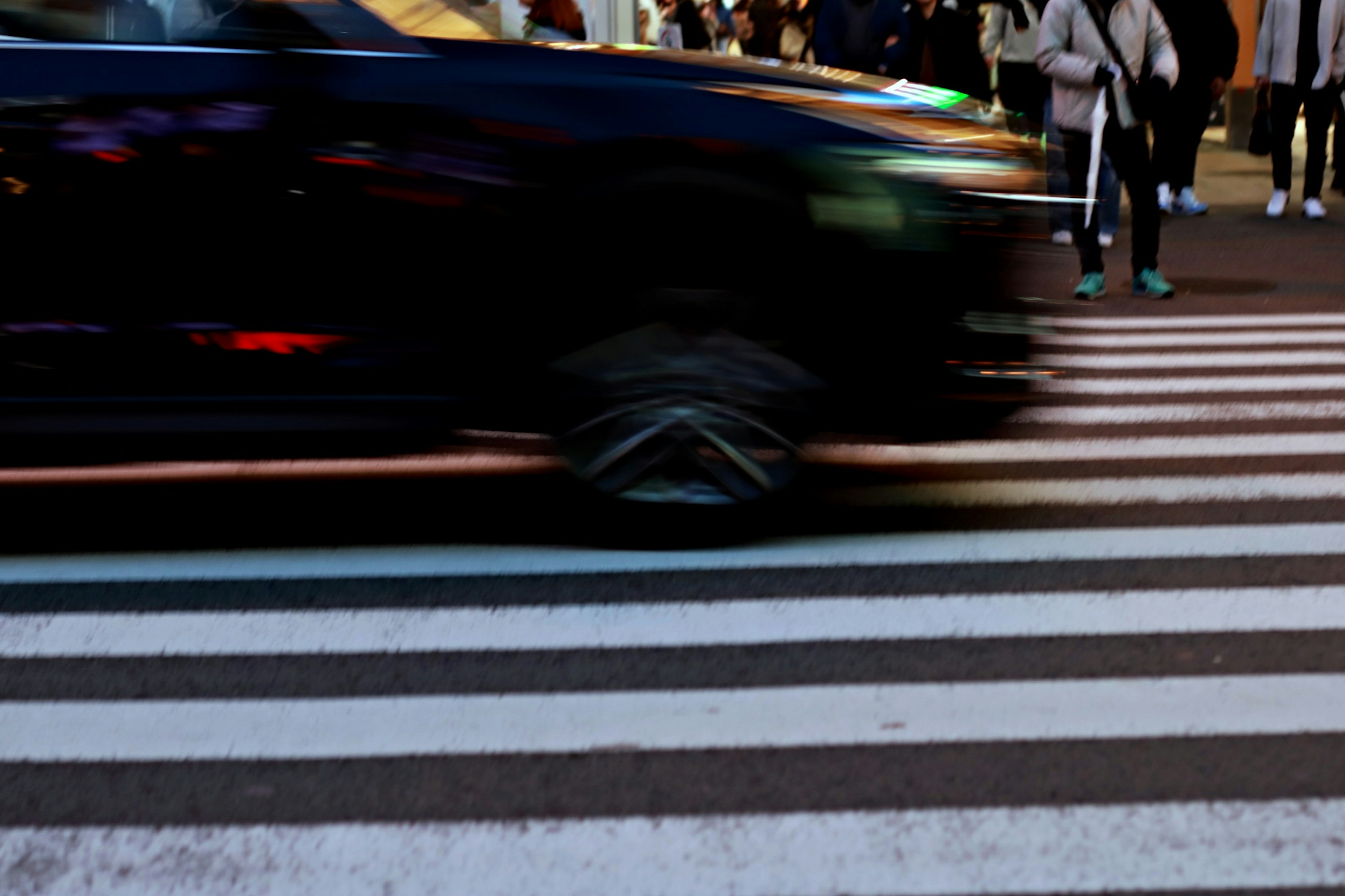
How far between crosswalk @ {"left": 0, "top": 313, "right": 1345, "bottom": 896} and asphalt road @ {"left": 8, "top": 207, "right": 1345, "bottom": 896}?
0.5 inches

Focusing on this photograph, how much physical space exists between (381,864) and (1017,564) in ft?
8.05

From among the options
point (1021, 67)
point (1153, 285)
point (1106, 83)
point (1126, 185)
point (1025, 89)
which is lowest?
point (1153, 285)

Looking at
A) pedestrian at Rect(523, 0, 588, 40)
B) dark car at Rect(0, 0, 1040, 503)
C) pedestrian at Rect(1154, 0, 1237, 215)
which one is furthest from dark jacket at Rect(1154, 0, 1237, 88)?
dark car at Rect(0, 0, 1040, 503)

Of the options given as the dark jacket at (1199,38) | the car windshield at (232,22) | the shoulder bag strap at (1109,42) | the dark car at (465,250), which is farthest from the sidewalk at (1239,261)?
the car windshield at (232,22)

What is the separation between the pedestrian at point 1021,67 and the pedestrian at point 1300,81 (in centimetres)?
196

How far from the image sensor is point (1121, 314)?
33.2 ft

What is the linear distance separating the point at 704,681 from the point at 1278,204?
1203 centimetres

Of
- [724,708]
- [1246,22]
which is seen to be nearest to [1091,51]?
[724,708]

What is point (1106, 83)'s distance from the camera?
9812 millimetres

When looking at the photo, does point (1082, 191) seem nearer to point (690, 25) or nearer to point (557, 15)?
point (557, 15)

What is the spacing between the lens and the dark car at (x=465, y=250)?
501 centimetres

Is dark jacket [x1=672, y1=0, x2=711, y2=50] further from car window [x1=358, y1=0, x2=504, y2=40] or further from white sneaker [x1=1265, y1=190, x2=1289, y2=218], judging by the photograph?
car window [x1=358, y1=0, x2=504, y2=40]

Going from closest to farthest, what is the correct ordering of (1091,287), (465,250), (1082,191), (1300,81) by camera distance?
(465,250) → (1082,191) → (1091,287) → (1300,81)

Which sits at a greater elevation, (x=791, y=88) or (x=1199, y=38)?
(x=791, y=88)
